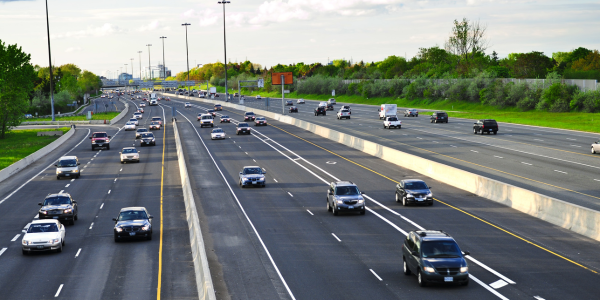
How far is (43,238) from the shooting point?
24828 millimetres

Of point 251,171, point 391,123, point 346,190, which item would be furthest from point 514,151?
point 346,190

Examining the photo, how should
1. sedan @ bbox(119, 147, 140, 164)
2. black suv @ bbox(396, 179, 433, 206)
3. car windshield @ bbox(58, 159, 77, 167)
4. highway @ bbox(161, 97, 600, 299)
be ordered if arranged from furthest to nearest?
sedan @ bbox(119, 147, 140, 164), car windshield @ bbox(58, 159, 77, 167), black suv @ bbox(396, 179, 433, 206), highway @ bbox(161, 97, 600, 299)

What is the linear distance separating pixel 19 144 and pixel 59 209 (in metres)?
54.4

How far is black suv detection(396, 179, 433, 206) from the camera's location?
32.1 m

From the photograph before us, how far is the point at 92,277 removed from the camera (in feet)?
69.3

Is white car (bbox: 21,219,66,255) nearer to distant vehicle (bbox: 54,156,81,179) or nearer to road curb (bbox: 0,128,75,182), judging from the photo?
distant vehicle (bbox: 54,156,81,179)

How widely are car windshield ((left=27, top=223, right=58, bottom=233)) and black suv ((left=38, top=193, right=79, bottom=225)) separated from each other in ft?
17.0

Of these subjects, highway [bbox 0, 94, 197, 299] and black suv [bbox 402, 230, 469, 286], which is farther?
highway [bbox 0, 94, 197, 299]

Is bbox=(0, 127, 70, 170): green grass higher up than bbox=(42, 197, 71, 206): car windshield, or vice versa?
bbox=(42, 197, 71, 206): car windshield

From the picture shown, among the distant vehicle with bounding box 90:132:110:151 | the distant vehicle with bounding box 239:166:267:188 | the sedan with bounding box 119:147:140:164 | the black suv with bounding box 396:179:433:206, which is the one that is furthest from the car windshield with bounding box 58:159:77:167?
the black suv with bounding box 396:179:433:206

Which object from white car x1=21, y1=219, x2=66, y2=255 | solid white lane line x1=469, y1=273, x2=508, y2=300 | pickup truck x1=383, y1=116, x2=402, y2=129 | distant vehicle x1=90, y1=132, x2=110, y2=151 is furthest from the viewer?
pickup truck x1=383, y1=116, x2=402, y2=129

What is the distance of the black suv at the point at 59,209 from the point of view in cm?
3067

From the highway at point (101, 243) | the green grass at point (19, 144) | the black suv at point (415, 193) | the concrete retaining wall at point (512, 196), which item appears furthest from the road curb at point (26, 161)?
the black suv at point (415, 193)

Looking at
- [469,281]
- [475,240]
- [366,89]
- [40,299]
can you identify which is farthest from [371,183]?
[366,89]
